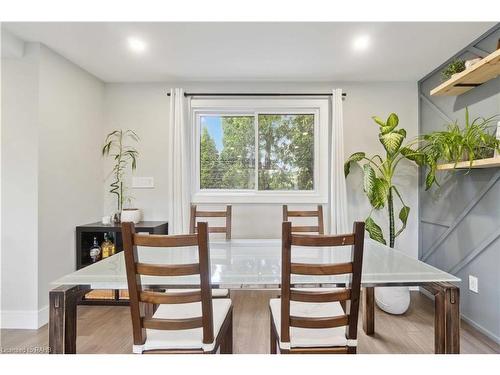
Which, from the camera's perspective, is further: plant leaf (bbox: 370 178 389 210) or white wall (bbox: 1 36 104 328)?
plant leaf (bbox: 370 178 389 210)

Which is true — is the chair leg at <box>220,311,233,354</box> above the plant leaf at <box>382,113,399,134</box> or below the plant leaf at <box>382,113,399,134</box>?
below

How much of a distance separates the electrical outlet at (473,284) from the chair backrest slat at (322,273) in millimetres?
1785

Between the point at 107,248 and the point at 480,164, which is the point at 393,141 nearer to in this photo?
the point at 480,164

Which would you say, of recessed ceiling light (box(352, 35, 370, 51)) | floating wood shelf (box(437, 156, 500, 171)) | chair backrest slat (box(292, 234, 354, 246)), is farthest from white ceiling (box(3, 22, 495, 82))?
chair backrest slat (box(292, 234, 354, 246))

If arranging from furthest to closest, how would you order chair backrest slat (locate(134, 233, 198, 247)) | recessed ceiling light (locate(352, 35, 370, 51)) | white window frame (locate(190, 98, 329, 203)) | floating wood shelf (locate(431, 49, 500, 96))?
white window frame (locate(190, 98, 329, 203)) < recessed ceiling light (locate(352, 35, 370, 51)) < floating wood shelf (locate(431, 49, 500, 96)) < chair backrest slat (locate(134, 233, 198, 247))

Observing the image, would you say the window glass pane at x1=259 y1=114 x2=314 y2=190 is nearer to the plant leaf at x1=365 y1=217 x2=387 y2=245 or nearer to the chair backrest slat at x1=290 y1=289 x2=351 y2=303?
the plant leaf at x1=365 y1=217 x2=387 y2=245

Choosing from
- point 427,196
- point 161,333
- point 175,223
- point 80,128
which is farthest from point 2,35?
point 427,196

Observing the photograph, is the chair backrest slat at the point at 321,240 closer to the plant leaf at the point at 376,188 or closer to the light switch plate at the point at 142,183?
the plant leaf at the point at 376,188

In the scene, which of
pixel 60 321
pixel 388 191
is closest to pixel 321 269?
pixel 60 321

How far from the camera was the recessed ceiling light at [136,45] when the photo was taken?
243 cm

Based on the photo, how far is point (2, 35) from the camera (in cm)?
224

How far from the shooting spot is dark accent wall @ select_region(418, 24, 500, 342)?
2.25 meters

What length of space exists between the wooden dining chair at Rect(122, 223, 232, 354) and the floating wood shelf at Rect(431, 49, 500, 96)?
2165 millimetres

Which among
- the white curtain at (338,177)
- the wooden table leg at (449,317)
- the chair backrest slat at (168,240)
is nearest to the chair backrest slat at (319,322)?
the wooden table leg at (449,317)
